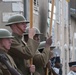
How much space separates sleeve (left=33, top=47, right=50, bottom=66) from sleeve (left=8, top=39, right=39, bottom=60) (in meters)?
0.48

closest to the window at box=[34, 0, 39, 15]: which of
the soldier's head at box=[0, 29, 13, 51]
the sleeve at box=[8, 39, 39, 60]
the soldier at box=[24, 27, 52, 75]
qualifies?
the soldier at box=[24, 27, 52, 75]

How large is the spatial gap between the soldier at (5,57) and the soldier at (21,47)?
393 mm

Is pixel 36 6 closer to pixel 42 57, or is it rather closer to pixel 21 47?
pixel 42 57

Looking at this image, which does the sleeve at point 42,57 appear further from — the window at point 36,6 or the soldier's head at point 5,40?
the window at point 36,6

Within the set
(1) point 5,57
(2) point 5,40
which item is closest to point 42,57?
(2) point 5,40

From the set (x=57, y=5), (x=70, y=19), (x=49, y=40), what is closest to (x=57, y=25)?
(x=57, y=5)

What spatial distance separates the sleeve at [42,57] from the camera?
23.1 feet

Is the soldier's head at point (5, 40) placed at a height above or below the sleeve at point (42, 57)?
above

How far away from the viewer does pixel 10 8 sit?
16.1 m

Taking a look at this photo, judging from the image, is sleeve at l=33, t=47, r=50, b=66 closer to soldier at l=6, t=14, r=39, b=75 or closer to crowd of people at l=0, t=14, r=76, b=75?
crowd of people at l=0, t=14, r=76, b=75

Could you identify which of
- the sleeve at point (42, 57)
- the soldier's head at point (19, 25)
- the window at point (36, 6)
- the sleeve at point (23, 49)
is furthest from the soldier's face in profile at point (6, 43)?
the window at point (36, 6)

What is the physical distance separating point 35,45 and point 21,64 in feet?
1.24

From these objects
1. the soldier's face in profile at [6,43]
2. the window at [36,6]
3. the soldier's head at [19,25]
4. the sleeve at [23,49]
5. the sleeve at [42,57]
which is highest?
the soldier's head at [19,25]

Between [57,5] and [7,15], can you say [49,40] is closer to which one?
[7,15]
